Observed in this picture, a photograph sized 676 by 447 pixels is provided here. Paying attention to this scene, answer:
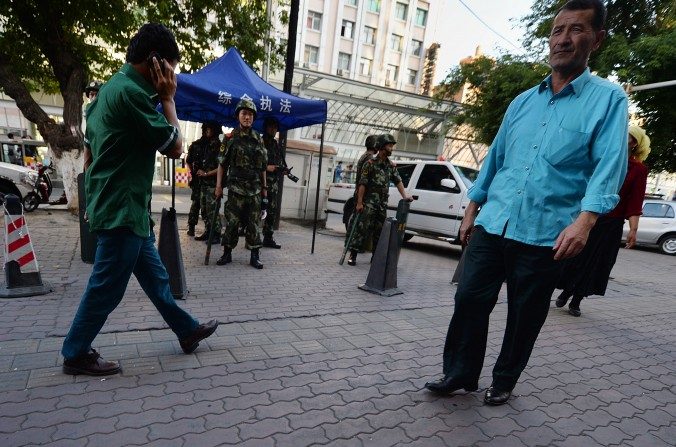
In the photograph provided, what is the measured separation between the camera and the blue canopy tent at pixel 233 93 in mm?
5523

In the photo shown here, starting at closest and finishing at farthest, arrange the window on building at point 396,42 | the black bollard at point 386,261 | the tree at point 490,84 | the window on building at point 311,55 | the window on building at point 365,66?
the black bollard at point 386,261 < the tree at point 490,84 < the window on building at point 311,55 < the window on building at point 365,66 < the window on building at point 396,42

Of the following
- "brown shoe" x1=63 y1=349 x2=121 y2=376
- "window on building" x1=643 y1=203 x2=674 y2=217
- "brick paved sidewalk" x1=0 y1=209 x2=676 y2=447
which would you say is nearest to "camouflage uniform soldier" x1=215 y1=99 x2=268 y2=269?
"brick paved sidewalk" x1=0 y1=209 x2=676 y2=447

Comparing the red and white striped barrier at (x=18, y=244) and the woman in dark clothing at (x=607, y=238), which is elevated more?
the woman in dark clothing at (x=607, y=238)

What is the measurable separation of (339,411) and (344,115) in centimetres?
2314

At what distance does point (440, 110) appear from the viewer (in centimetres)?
2486

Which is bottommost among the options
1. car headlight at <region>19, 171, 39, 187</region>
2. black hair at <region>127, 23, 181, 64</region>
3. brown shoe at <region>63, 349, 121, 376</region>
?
brown shoe at <region>63, 349, 121, 376</region>

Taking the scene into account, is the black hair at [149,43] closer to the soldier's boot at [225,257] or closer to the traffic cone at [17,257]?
the traffic cone at [17,257]

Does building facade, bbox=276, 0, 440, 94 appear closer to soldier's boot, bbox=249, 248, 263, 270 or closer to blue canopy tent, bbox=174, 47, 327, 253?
blue canopy tent, bbox=174, 47, 327, 253

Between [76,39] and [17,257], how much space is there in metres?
6.97

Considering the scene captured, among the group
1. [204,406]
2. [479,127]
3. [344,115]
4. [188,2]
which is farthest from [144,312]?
[344,115]

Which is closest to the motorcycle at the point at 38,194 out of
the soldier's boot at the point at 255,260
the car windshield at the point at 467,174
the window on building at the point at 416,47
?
the soldier's boot at the point at 255,260

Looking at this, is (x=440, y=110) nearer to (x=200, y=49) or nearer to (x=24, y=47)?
(x=200, y=49)

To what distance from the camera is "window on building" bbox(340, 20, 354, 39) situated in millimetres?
30812

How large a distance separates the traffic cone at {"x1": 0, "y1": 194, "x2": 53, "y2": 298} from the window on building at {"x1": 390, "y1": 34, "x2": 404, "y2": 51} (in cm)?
3336
